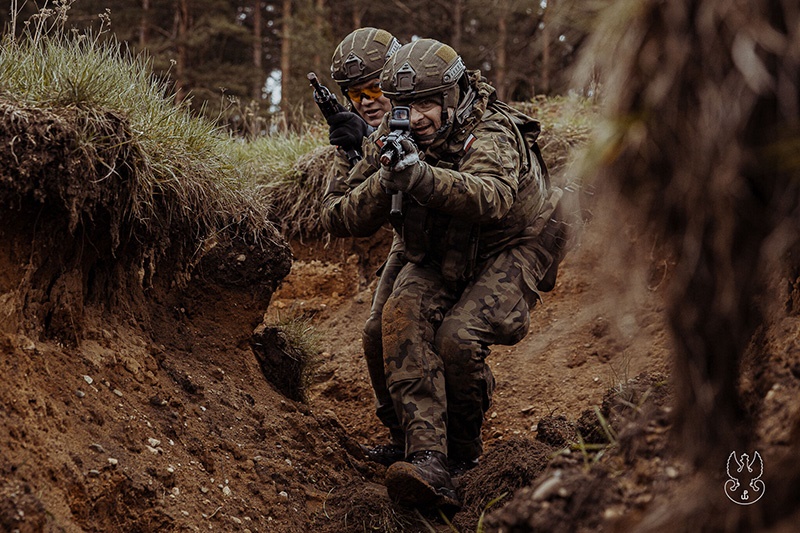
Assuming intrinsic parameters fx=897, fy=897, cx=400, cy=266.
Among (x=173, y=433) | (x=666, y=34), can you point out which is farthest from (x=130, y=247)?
(x=666, y=34)

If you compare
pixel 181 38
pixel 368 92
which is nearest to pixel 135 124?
pixel 368 92

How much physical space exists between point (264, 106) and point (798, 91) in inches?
686

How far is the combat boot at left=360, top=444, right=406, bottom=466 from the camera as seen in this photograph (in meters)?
5.50

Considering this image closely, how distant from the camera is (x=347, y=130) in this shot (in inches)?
221

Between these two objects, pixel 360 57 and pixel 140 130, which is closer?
pixel 140 130

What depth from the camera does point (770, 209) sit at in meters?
2.14

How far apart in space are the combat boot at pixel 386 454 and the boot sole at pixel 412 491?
2.91 feet

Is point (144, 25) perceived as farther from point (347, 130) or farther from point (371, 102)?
point (347, 130)

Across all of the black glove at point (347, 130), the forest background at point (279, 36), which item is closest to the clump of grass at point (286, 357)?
the black glove at point (347, 130)

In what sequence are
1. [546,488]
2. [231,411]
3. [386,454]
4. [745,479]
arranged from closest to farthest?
1. [745,479]
2. [546,488]
3. [231,411]
4. [386,454]

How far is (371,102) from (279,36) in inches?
519

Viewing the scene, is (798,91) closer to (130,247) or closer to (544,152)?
(130,247)

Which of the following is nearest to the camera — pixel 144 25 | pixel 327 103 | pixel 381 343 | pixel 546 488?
pixel 546 488

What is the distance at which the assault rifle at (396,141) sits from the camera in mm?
4324
